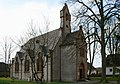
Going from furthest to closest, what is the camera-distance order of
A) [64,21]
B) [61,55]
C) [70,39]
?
1. [64,21]
2. [61,55]
3. [70,39]

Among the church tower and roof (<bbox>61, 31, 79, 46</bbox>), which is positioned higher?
the church tower

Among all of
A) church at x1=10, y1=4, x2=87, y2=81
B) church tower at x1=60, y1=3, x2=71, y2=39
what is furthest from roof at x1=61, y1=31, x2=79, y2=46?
church tower at x1=60, y1=3, x2=71, y2=39

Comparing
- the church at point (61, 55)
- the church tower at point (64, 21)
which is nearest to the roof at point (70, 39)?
the church at point (61, 55)

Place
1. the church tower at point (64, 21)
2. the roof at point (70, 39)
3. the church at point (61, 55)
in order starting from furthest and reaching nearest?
1. the church tower at point (64, 21)
2. the roof at point (70, 39)
3. the church at point (61, 55)

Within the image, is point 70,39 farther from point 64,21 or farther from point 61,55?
point 64,21

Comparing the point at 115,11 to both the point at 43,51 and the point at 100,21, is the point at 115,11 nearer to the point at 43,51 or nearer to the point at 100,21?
the point at 100,21

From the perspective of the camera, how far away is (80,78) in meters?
48.0

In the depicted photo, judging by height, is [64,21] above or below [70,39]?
above

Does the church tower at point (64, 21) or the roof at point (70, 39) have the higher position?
the church tower at point (64, 21)

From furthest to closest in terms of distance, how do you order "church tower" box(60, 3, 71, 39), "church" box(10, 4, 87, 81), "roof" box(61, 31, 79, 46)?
"church tower" box(60, 3, 71, 39)
"roof" box(61, 31, 79, 46)
"church" box(10, 4, 87, 81)

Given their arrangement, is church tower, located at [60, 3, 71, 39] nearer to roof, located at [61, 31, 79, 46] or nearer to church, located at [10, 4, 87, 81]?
church, located at [10, 4, 87, 81]

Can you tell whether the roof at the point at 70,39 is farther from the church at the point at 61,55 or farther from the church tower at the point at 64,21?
the church tower at the point at 64,21

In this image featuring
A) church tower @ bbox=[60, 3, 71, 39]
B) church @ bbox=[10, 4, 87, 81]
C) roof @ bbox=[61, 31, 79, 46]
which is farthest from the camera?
church tower @ bbox=[60, 3, 71, 39]

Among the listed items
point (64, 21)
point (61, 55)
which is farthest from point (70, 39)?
point (64, 21)
